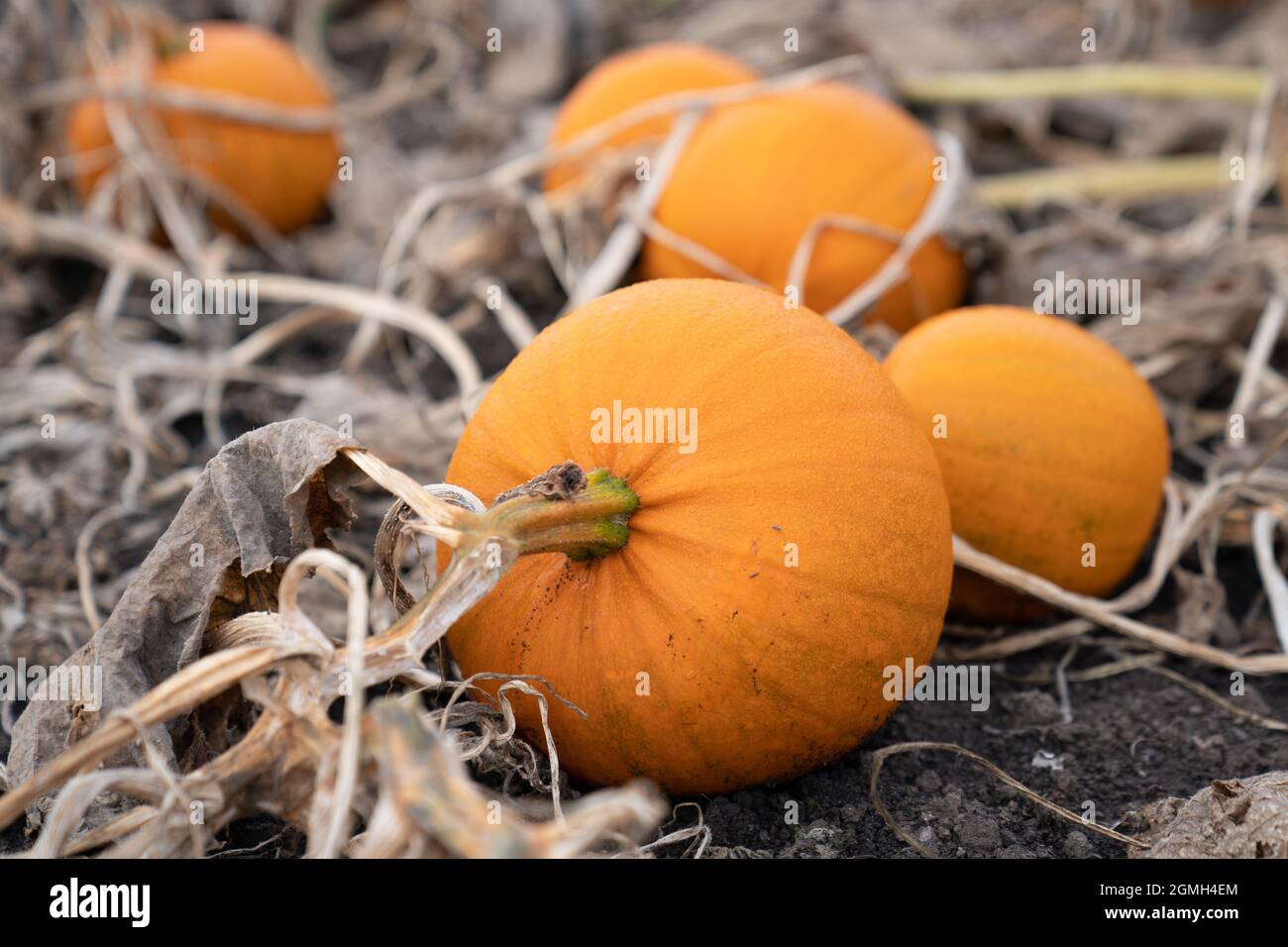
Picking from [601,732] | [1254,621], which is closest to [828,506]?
[601,732]

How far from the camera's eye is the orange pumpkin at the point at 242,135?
4617 millimetres

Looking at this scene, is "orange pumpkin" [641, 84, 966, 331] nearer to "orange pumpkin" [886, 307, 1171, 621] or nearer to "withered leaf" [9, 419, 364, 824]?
"orange pumpkin" [886, 307, 1171, 621]

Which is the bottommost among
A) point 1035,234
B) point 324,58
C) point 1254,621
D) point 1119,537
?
point 1254,621

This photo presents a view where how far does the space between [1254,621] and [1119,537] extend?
1.33ft

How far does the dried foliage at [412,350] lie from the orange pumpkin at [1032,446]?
0.09 meters

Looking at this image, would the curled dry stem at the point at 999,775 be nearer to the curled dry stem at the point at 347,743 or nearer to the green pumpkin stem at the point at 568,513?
the curled dry stem at the point at 347,743

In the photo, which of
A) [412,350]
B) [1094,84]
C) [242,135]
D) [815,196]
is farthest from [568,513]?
[1094,84]

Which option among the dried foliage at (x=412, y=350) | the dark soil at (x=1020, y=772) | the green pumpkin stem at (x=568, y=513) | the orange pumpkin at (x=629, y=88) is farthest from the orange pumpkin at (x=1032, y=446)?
the orange pumpkin at (x=629, y=88)

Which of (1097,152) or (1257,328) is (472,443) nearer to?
(1257,328)

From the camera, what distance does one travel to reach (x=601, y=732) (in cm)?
204

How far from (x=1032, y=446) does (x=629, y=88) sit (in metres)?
2.06

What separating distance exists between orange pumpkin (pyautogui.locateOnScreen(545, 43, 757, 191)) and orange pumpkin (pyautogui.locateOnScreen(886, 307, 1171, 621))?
1.64m

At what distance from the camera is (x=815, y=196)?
3.29 meters
